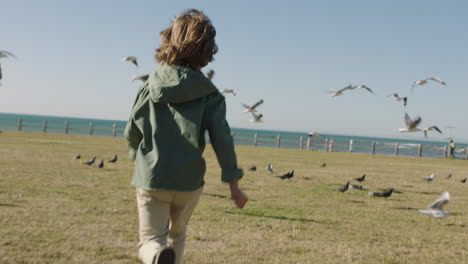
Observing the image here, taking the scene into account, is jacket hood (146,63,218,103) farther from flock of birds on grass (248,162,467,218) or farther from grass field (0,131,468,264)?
flock of birds on grass (248,162,467,218)

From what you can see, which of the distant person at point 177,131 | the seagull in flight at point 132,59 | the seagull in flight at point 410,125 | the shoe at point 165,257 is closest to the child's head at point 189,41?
the distant person at point 177,131

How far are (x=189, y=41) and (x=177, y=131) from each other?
57cm

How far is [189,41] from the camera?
2.98m

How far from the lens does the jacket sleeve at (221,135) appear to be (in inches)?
117

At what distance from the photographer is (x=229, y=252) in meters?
4.75

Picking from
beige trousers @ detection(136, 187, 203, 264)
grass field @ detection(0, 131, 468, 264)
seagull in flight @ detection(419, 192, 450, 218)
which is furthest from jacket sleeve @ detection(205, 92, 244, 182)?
seagull in flight @ detection(419, 192, 450, 218)

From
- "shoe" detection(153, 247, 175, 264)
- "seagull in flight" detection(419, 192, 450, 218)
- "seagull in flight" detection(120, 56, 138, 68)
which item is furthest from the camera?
"seagull in flight" detection(120, 56, 138, 68)

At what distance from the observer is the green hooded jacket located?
2.94 m

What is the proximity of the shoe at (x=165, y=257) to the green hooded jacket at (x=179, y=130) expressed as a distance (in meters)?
0.38

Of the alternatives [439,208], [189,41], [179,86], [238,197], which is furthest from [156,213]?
[439,208]

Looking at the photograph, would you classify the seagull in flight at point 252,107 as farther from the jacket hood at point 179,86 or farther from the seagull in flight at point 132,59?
the jacket hood at point 179,86

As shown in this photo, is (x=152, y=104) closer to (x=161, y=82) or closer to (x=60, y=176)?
(x=161, y=82)

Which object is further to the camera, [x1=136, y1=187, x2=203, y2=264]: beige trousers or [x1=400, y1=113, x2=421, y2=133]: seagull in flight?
[x1=400, y1=113, x2=421, y2=133]: seagull in flight

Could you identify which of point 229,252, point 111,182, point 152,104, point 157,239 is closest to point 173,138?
point 152,104
